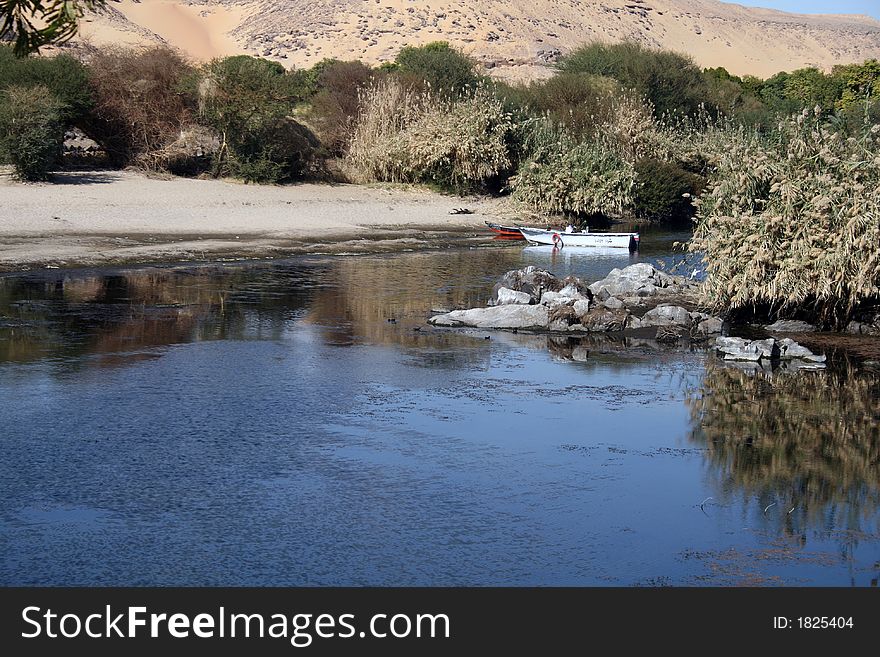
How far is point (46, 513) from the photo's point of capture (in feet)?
29.0

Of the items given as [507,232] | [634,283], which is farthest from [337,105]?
[634,283]

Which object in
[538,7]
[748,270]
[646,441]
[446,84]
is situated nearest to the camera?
[646,441]

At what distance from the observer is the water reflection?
952 cm

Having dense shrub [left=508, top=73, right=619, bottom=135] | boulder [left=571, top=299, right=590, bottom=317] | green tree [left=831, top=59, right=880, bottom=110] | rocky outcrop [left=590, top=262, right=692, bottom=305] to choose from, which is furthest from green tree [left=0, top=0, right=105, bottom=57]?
green tree [left=831, top=59, right=880, bottom=110]

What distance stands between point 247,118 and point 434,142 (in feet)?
18.7

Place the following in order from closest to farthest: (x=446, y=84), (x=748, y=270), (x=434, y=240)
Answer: (x=748, y=270) → (x=434, y=240) → (x=446, y=84)

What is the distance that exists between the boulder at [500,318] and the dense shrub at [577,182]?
17322mm

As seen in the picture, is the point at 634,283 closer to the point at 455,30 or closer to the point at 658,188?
the point at 658,188

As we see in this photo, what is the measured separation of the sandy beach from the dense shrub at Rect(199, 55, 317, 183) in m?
0.92

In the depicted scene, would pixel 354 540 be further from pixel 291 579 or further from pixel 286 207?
pixel 286 207

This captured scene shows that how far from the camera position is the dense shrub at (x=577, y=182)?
3491 cm

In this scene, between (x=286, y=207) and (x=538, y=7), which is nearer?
(x=286, y=207)
